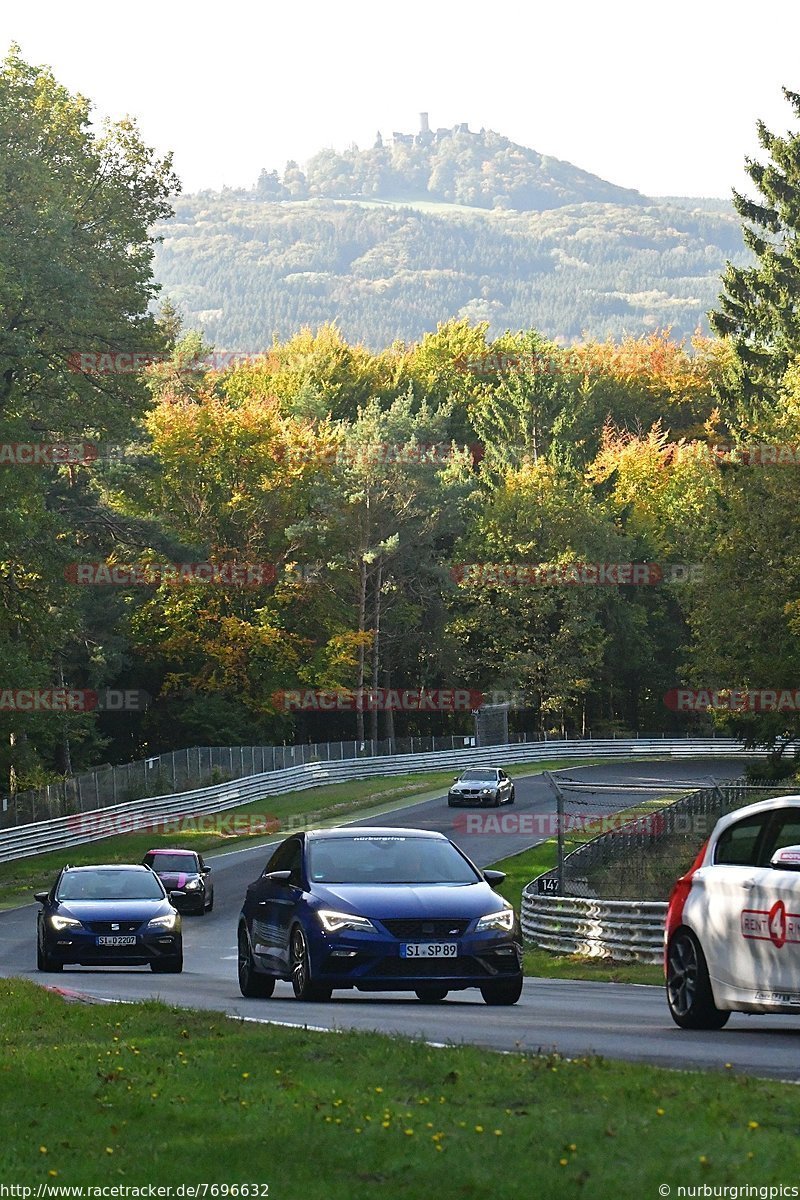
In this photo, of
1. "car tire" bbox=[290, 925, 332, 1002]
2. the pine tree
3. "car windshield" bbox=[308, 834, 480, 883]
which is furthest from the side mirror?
the pine tree

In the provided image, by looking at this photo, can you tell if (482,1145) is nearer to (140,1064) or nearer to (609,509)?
(140,1064)

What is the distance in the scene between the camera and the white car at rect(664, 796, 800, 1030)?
39.8 feet

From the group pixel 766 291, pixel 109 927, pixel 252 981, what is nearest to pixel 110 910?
pixel 109 927

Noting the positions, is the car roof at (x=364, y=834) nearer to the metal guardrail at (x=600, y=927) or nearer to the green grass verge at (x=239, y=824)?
the metal guardrail at (x=600, y=927)

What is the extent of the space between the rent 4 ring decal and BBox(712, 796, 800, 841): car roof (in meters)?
0.72

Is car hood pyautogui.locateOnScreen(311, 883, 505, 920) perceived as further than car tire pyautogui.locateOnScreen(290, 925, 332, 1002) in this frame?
No

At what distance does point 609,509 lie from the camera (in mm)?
102688

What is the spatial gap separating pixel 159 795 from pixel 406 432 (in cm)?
3624

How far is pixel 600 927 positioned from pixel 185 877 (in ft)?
49.1

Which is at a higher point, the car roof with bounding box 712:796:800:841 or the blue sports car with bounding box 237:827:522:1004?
the car roof with bounding box 712:796:800:841

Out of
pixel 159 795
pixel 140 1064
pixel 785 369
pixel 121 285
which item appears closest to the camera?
pixel 140 1064

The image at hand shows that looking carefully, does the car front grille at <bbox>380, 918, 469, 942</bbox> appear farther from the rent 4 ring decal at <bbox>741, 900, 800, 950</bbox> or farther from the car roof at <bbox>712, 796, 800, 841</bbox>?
the rent 4 ring decal at <bbox>741, 900, 800, 950</bbox>

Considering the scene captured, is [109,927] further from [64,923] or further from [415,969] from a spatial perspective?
[415,969]


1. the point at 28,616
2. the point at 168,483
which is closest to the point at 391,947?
the point at 28,616
